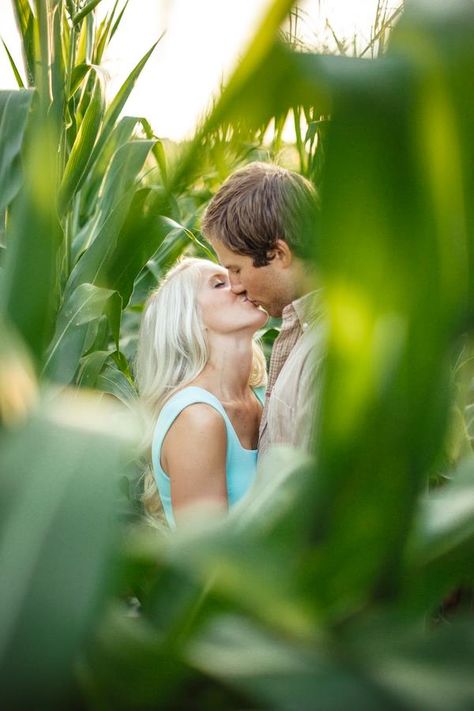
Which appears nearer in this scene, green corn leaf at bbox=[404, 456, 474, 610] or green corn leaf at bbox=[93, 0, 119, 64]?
green corn leaf at bbox=[404, 456, 474, 610]

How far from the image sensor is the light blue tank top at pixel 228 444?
1.40 m

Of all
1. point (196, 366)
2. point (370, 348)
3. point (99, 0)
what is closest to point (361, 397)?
point (370, 348)

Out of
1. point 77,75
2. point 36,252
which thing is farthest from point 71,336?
point 36,252

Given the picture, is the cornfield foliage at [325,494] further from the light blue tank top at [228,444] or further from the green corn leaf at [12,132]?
the light blue tank top at [228,444]

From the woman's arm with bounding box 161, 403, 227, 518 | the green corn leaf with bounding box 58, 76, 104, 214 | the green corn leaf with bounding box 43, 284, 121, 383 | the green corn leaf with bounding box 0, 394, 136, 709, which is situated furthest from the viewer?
the woman's arm with bounding box 161, 403, 227, 518

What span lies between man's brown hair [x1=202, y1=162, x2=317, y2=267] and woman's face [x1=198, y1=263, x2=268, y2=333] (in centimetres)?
11

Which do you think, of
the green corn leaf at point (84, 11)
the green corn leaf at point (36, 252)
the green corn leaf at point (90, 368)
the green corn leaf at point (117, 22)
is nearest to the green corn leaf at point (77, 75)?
the green corn leaf at point (84, 11)

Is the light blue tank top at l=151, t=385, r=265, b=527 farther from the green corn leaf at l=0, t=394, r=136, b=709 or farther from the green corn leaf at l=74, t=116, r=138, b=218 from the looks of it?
the green corn leaf at l=0, t=394, r=136, b=709

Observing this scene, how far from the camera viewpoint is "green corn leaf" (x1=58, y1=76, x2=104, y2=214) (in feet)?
2.61

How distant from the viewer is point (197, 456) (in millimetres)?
1351

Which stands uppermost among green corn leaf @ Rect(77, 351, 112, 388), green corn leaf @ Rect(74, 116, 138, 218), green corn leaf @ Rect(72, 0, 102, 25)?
green corn leaf @ Rect(72, 0, 102, 25)

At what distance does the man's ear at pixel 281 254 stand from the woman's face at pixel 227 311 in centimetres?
12

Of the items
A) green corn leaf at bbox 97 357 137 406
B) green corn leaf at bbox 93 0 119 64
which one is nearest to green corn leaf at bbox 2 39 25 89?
green corn leaf at bbox 93 0 119 64

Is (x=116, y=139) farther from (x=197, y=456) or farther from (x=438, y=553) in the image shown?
(x=438, y=553)
